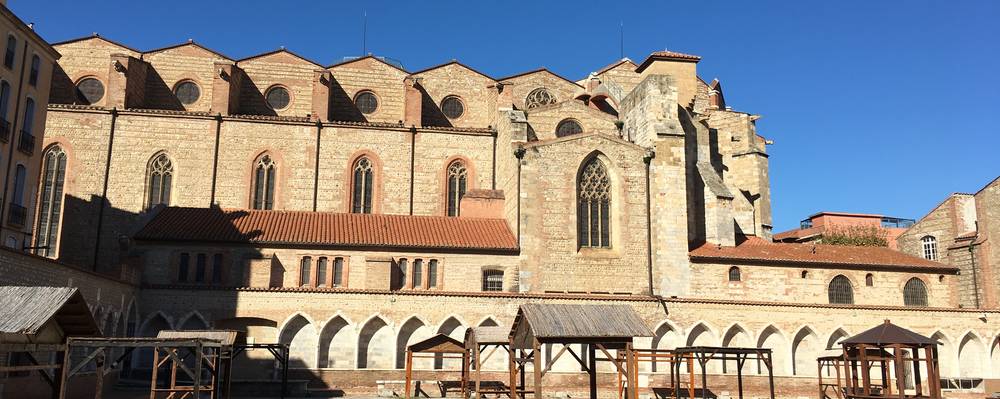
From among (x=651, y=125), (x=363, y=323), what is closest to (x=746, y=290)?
(x=651, y=125)

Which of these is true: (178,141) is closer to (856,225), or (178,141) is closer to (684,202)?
(684,202)

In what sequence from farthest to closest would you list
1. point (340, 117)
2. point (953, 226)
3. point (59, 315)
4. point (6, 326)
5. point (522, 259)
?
1. point (340, 117)
2. point (953, 226)
3. point (522, 259)
4. point (59, 315)
5. point (6, 326)

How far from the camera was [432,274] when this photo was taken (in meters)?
36.4

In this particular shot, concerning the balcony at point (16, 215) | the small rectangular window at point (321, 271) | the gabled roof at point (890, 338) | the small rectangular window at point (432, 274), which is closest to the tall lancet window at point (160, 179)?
the balcony at point (16, 215)

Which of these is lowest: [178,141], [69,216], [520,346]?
[520,346]

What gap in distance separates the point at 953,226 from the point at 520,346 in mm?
31287

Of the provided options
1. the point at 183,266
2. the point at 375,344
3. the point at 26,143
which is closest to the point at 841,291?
the point at 375,344

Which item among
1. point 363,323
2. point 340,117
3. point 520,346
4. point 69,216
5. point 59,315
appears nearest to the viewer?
point 59,315

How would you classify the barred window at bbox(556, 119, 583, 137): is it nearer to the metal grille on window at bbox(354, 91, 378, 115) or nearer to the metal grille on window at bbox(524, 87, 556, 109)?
the metal grille on window at bbox(524, 87, 556, 109)

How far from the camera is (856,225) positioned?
235 ft

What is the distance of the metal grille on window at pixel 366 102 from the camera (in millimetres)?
47406

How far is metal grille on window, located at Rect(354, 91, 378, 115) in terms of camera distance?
47.4m

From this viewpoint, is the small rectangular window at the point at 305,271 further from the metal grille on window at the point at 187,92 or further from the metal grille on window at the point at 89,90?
the metal grille on window at the point at 89,90

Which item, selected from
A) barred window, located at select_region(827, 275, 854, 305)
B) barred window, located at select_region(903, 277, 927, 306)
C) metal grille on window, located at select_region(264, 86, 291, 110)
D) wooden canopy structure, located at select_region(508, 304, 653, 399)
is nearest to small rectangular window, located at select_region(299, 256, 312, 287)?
metal grille on window, located at select_region(264, 86, 291, 110)
